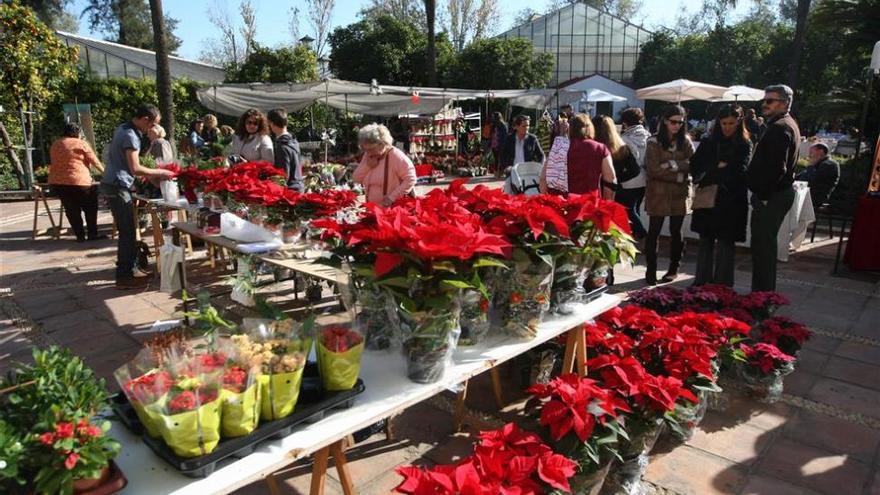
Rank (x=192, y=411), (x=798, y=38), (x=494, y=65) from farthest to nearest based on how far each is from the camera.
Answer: (x=494, y=65) → (x=798, y=38) → (x=192, y=411)

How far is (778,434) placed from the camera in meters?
2.93

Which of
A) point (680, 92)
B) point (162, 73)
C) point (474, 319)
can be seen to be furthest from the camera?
point (680, 92)

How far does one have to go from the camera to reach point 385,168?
4328 mm

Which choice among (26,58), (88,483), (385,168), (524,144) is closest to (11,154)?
(26,58)

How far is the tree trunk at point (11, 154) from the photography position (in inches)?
442

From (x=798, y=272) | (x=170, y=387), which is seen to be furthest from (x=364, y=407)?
(x=798, y=272)

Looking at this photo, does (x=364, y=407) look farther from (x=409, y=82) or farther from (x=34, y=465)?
(x=409, y=82)

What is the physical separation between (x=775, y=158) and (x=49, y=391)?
448 centimetres

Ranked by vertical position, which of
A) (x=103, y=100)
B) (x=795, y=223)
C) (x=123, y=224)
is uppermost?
(x=103, y=100)

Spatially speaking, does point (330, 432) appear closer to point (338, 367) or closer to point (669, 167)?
point (338, 367)

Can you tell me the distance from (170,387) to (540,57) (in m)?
26.7

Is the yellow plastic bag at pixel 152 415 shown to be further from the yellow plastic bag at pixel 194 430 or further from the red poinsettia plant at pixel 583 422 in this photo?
the red poinsettia plant at pixel 583 422

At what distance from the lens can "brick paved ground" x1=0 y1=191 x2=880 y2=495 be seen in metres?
2.57

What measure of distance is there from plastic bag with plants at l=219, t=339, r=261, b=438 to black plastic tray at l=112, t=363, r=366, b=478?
0.08ft
